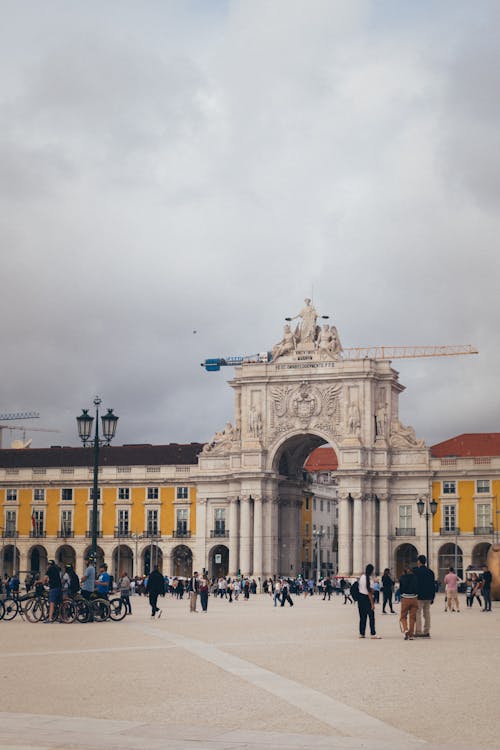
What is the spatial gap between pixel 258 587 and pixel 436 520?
46.3ft

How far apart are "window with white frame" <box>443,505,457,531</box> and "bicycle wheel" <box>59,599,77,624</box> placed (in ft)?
205

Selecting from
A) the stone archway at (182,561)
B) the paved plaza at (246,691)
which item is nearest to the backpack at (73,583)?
the paved plaza at (246,691)

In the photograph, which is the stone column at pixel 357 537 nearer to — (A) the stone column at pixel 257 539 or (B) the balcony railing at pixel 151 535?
(A) the stone column at pixel 257 539

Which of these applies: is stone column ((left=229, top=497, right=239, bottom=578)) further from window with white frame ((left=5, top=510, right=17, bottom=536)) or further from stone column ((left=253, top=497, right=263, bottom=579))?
window with white frame ((left=5, top=510, right=17, bottom=536))

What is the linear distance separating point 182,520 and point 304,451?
11.6 m

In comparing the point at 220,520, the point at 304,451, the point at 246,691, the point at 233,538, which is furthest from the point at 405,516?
the point at 246,691

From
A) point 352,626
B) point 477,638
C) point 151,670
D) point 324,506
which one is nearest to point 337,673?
point 151,670

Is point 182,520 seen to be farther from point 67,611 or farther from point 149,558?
point 67,611

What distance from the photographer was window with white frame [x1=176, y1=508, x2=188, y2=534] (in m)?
106

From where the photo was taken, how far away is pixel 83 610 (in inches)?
1449

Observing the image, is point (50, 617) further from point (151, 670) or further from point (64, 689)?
point (64, 689)

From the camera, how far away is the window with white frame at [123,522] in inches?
4205

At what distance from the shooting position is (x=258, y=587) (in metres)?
95.1

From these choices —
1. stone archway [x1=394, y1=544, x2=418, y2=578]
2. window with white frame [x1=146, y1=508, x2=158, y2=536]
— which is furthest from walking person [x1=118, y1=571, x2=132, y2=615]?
window with white frame [x1=146, y1=508, x2=158, y2=536]
